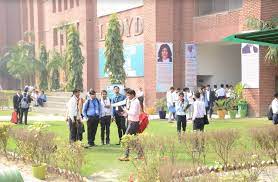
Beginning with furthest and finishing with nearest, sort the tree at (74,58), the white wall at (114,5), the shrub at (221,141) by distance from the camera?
the tree at (74,58) → the white wall at (114,5) → the shrub at (221,141)

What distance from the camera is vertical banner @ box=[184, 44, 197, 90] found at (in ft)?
90.1

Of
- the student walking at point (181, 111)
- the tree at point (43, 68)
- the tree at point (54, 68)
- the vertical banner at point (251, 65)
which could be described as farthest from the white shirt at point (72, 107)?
the tree at point (43, 68)

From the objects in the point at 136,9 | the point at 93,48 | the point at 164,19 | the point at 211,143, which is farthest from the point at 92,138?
the point at 93,48

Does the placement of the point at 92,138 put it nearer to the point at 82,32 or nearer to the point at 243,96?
the point at 243,96

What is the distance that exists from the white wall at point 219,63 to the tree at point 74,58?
9.96m

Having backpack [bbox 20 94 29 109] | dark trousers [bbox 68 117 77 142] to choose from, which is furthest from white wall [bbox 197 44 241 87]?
dark trousers [bbox 68 117 77 142]

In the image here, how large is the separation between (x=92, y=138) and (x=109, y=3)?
73.0 feet

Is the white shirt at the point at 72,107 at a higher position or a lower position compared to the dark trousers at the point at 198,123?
higher

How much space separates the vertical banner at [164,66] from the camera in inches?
1077

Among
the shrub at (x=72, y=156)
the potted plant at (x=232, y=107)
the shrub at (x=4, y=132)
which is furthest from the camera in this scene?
the potted plant at (x=232, y=107)

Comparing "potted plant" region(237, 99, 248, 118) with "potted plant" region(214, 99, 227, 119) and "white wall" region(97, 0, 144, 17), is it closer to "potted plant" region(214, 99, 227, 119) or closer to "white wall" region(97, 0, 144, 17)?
"potted plant" region(214, 99, 227, 119)

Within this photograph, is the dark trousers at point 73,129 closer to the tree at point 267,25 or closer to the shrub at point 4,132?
the shrub at point 4,132

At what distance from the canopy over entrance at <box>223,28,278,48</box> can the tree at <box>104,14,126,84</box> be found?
1825 cm

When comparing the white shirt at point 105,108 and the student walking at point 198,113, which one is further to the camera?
the white shirt at point 105,108
